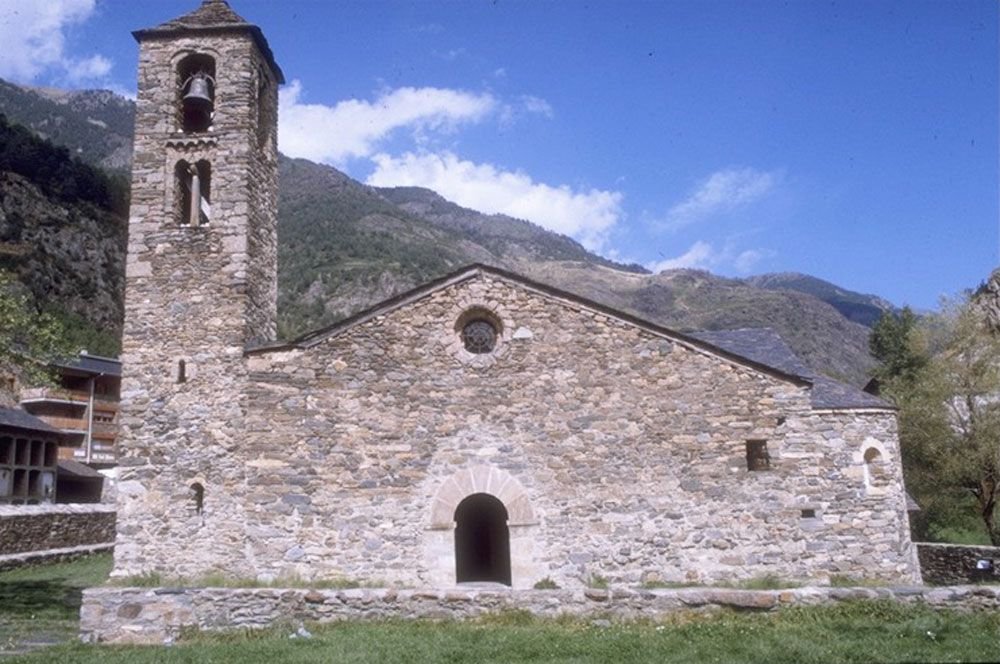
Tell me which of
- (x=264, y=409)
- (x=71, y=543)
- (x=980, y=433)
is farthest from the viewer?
(x=980, y=433)

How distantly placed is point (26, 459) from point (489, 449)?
28.5 m

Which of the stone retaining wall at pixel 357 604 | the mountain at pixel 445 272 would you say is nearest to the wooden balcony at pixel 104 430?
the mountain at pixel 445 272

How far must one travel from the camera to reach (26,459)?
109 feet

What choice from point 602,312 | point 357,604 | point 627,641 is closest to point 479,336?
point 602,312

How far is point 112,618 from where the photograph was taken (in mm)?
10922

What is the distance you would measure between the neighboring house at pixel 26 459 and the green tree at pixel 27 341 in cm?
1810

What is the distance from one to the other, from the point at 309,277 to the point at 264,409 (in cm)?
6835

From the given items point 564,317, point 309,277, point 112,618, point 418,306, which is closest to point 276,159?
point 418,306

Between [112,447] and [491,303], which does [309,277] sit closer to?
[112,447]

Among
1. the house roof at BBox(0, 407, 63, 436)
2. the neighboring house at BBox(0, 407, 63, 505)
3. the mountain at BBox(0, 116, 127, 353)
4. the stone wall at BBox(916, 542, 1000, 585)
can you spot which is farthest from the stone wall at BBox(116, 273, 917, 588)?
the mountain at BBox(0, 116, 127, 353)

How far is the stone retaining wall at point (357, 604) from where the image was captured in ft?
34.4

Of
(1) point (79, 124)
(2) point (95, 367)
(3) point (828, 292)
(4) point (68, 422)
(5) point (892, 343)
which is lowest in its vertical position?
(4) point (68, 422)

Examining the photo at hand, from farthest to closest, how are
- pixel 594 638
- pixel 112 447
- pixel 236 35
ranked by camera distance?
pixel 112 447 < pixel 236 35 < pixel 594 638

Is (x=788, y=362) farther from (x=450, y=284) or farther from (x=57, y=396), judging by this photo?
(x=57, y=396)
